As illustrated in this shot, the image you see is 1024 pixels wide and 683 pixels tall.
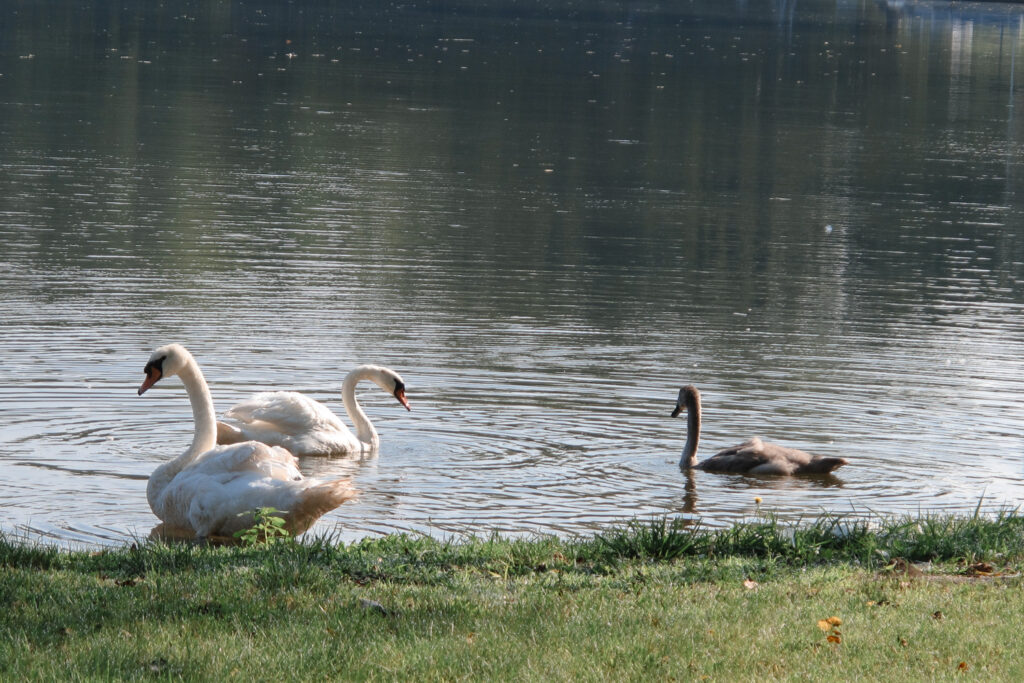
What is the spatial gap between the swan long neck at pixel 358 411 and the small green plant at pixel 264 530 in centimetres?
336

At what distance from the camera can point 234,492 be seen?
10164mm

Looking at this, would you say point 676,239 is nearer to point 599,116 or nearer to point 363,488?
point 363,488

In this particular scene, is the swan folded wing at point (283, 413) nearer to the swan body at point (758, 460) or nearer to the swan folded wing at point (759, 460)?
the swan body at point (758, 460)

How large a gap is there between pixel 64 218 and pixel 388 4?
84.3 m

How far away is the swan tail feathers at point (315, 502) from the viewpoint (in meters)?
10.0

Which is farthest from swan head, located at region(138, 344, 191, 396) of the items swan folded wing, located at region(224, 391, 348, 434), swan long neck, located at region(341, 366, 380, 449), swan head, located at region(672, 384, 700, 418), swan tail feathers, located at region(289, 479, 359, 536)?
swan head, located at region(672, 384, 700, 418)

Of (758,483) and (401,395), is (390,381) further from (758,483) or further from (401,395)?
(758,483)

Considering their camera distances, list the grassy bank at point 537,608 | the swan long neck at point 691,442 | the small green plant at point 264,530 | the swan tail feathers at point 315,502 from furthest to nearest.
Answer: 1. the swan long neck at point 691,442
2. the swan tail feathers at point 315,502
3. the small green plant at point 264,530
4. the grassy bank at point 537,608

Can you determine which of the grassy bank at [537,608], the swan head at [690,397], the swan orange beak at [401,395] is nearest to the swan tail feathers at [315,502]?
the grassy bank at [537,608]

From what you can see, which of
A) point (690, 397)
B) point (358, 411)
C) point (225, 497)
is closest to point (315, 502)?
point (225, 497)

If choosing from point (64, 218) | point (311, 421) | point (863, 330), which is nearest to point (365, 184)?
point (64, 218)

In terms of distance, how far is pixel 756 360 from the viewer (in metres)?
17.1

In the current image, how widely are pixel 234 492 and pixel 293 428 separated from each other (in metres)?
3.10

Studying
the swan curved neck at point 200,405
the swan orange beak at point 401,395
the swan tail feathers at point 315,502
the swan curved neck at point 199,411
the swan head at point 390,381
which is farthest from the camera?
the swan orange beak at point 401,395
